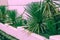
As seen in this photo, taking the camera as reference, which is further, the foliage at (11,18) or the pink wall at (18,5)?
the pink wall at (18,5)

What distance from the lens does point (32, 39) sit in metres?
7.16

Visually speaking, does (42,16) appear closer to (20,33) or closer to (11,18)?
(20,33)

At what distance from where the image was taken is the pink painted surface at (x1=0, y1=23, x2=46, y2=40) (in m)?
7.04

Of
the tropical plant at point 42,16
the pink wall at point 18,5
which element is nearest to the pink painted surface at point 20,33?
the tropical plant at point 42,16

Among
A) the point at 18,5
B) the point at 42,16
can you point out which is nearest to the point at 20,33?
the point at 42,16

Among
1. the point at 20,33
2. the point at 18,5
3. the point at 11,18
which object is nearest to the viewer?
the point at 20,33

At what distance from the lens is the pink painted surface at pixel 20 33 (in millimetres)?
7039

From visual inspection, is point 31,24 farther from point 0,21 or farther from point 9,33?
point 0,21

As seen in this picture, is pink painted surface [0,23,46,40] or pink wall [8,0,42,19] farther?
pink wall [8,0,42,19]

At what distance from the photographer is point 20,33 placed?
26.8 ft

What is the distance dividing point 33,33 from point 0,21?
443cm

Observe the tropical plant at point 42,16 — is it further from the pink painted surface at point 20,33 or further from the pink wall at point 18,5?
the pink wall at point 18,5

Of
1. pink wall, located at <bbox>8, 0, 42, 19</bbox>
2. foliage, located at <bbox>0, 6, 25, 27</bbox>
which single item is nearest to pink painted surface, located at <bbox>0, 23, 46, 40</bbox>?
foliage, located at <bbox>0, 6, 25, 27</bbox>

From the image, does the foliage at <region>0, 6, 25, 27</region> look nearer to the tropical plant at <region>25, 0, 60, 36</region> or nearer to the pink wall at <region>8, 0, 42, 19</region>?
the pink wall at <region>8, 0, 42, 19</region>
